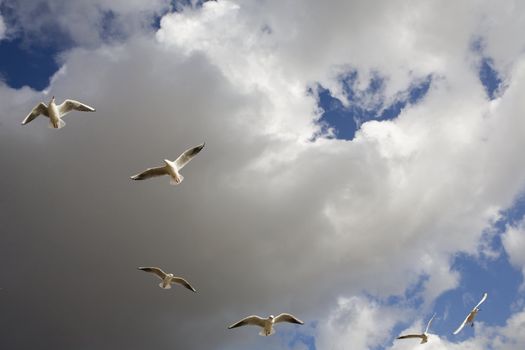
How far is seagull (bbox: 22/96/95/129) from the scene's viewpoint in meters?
35.5

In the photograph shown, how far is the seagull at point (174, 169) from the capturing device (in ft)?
116

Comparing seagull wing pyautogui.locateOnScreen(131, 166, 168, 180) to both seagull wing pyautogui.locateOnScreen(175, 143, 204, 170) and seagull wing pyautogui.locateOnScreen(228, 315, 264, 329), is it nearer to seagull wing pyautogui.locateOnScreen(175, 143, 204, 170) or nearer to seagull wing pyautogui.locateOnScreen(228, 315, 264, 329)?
seagull wing pyautogui.locateOnScreen(175, 143, 204, 170)

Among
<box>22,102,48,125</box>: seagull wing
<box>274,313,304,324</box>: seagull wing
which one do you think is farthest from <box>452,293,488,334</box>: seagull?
<box>22,102,48,125</box>: seagull wing

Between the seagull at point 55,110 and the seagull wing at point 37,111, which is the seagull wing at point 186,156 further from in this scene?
the seagull wing at point 37,111

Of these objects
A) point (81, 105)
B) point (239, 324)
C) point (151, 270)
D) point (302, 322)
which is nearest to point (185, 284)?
point (151, 270)

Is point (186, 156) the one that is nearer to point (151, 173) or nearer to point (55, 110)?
point (151, 173)

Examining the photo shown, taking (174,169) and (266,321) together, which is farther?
(266,321)

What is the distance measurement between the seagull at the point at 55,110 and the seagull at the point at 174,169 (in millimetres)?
5264

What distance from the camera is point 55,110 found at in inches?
1411

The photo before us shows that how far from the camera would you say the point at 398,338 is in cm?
4509

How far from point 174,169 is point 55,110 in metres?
8.62

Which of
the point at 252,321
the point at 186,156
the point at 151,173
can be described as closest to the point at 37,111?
the point at 151,173

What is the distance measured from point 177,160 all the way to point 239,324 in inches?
473

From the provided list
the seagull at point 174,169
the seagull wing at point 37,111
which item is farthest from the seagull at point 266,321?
A: the seagull wing at point 37,111
